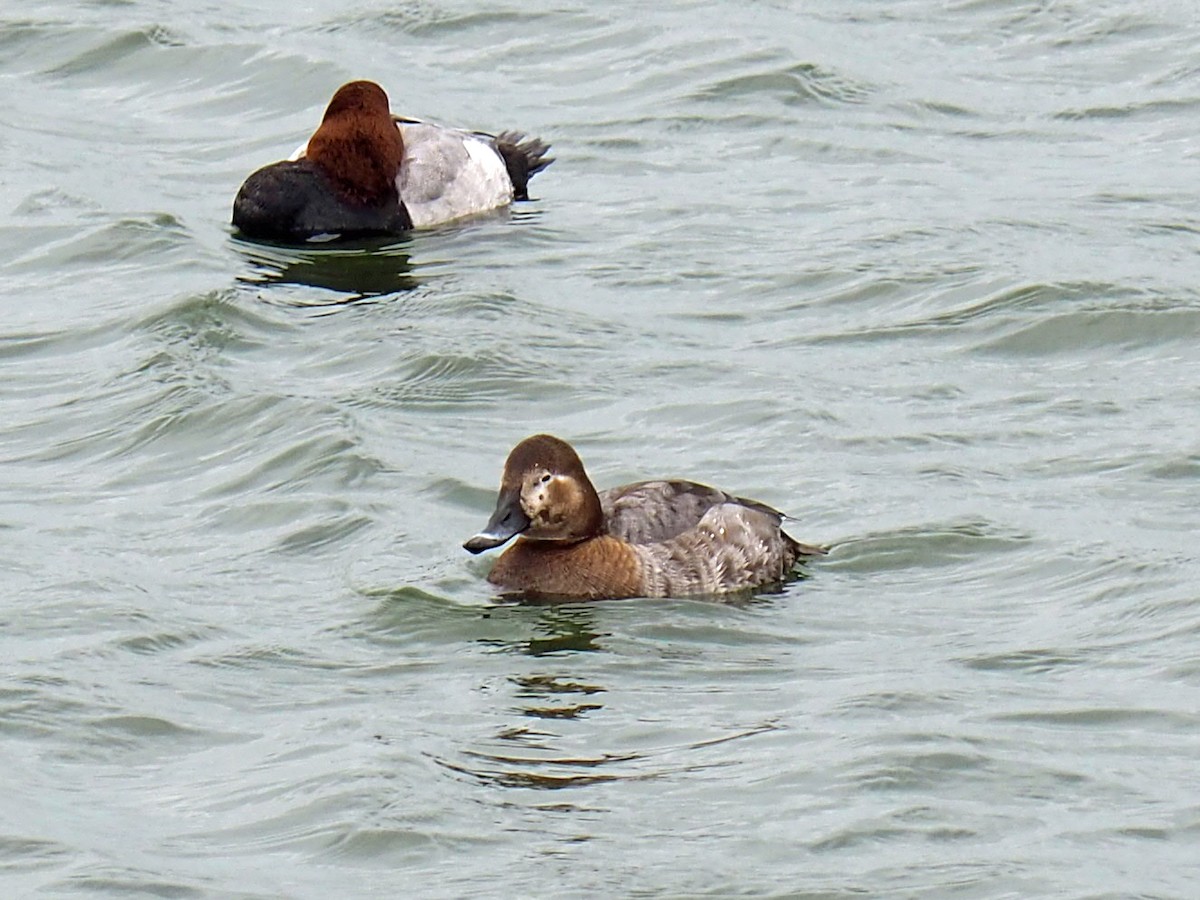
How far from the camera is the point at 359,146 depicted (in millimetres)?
14703

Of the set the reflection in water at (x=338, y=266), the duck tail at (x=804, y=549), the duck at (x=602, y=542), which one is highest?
the reflection in water at (x=338, y=266)

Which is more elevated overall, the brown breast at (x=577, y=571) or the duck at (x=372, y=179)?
the duck at (x=372, y=179)

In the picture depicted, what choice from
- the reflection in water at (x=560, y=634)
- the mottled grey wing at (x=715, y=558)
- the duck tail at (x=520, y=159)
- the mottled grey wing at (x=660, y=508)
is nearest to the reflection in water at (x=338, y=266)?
the duck tail at (x=520, y=159)

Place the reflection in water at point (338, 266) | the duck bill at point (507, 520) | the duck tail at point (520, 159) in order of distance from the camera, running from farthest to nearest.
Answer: the duck tail at point (520, 159) < the reflection in water at point (338, 266) < the duck bill at point (507, 520)

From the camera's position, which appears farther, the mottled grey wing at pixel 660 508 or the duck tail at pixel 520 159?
the duck tail at pixel 520 159

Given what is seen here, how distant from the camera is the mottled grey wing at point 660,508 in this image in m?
9.62

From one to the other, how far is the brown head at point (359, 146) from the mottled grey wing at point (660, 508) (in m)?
5.12

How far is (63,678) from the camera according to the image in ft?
28.6

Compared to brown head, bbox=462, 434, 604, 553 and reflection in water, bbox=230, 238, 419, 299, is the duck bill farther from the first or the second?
reflection in water, bbox=230, 238, 419, 299

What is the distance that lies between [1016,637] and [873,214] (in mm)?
5983

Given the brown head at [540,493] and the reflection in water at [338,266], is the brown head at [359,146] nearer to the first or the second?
the reflection in water at [338,266]

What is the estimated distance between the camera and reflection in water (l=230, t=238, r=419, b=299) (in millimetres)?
13672

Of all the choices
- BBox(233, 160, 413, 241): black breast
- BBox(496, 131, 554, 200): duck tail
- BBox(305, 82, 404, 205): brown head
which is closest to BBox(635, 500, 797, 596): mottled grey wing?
BBox(233, 160, 413, 241): black breast

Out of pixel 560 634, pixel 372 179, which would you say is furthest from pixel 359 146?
pixel 560 634
